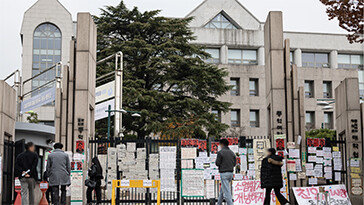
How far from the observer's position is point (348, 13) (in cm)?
1485

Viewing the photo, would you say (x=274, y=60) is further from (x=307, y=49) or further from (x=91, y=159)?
(x=307, y=49)

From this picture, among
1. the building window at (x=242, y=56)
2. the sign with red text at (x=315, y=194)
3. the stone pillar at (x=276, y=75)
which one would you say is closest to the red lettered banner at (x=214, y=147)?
the stone pillar at (x=276, y=75)

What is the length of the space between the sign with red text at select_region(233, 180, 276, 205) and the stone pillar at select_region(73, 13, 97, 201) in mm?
5203

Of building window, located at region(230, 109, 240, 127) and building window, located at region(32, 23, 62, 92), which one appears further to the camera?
building window, located at region(230, 109, 240, 127)

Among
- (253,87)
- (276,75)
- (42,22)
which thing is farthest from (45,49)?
(276,75)

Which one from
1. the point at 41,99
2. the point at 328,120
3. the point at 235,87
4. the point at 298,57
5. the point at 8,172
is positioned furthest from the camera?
the point at 298,57

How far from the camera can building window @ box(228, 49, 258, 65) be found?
204 ft

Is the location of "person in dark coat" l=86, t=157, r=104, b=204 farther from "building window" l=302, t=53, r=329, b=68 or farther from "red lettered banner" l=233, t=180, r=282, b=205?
"building window" l=302, t=53, r=329, b=68

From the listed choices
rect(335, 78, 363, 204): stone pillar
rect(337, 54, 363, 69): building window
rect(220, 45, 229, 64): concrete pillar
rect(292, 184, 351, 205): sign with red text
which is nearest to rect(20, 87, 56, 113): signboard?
rect(292, 184, 351, 205): sign with red text

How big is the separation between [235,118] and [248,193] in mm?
44588

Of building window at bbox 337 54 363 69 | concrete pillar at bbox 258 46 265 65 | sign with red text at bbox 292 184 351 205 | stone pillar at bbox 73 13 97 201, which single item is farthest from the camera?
building window at bbox 337 54 363 69

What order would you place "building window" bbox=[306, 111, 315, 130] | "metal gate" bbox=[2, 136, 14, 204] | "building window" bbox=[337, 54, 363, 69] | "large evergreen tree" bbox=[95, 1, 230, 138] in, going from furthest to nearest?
"building window" bbox=[337, 54, 363, 69] < "building window" bbox=[306, 111, 315, 130] < "large evergreen tree" bbox=[95, 1, 230, 138] < "metal gate" bbox=[2, 136, 14, 204]

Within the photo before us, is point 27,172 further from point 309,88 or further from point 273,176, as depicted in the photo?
point 309,88

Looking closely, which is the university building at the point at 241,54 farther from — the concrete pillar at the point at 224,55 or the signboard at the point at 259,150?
the signboard at the point at 259,150
